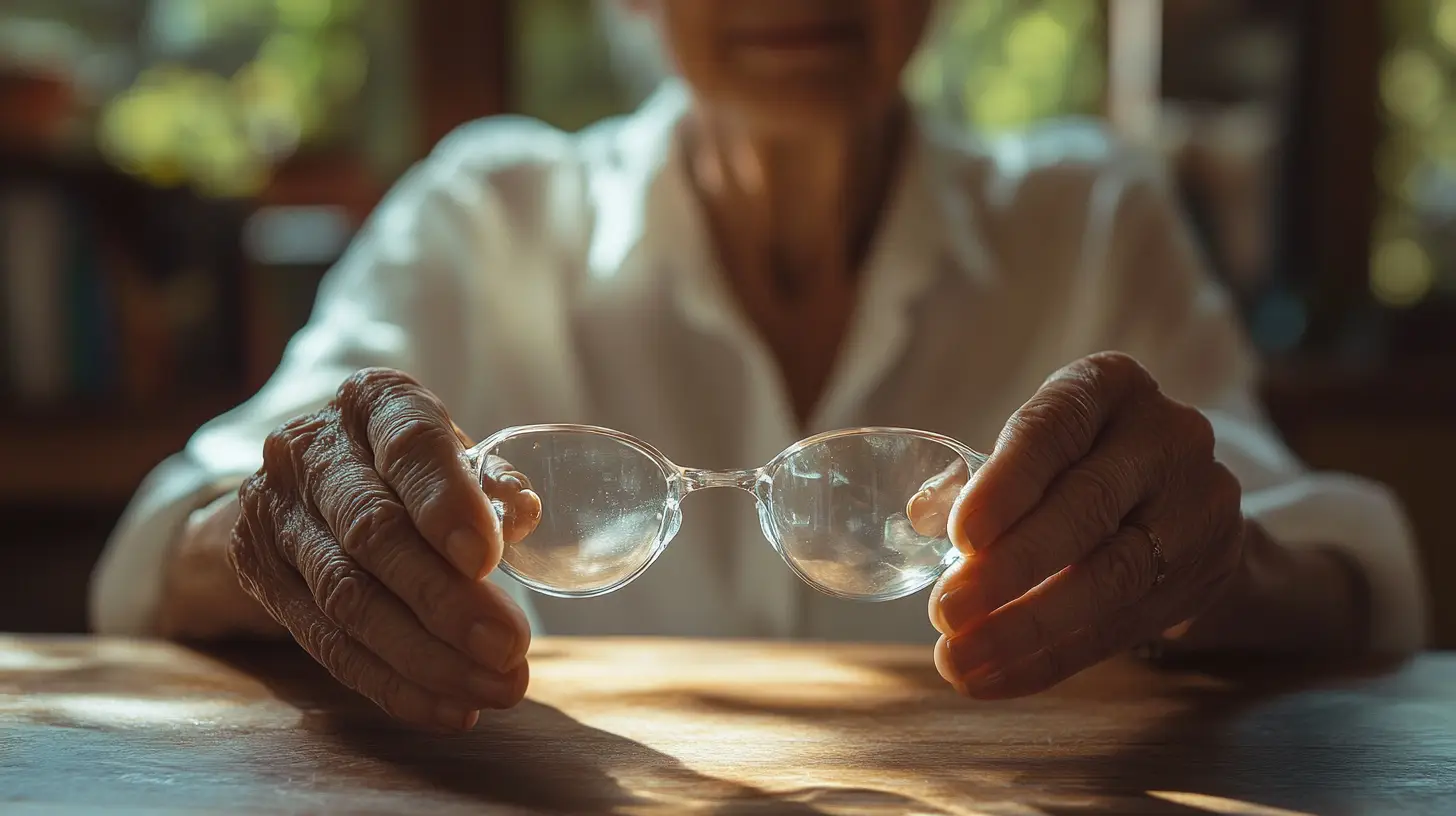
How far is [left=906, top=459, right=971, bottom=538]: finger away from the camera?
2.17 ft

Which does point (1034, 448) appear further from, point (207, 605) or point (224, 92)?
point (224, 92)

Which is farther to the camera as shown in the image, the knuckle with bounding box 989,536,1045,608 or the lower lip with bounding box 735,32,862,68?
the lower lip with bounding box 735,32,862,68

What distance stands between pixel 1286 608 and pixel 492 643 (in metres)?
0.58

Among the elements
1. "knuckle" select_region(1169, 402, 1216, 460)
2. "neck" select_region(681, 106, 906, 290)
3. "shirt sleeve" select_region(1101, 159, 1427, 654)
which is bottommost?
"knuckle" select_region(1169, 402, 1216, 460)

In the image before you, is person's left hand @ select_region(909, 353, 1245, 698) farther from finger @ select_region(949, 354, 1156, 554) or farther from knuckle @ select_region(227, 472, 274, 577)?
knuckle @ select_region(227, 472, 274, 577)

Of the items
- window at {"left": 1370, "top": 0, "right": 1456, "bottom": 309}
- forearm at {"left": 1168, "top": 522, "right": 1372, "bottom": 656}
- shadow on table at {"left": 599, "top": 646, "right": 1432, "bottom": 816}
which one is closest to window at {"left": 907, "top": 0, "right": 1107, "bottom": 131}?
window at {"left": 1370, "top": 0, "right": 1456, "bottom": 309}

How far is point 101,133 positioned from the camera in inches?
93.9

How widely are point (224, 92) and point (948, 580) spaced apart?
90.2 inches

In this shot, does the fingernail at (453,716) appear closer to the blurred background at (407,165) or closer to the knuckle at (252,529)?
the knuckle at (252,529)

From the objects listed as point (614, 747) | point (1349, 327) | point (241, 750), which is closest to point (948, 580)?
point (614, 747)

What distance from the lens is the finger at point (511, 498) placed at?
648mm

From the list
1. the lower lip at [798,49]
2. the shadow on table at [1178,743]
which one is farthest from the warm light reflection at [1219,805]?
the lower lip at [798,49]

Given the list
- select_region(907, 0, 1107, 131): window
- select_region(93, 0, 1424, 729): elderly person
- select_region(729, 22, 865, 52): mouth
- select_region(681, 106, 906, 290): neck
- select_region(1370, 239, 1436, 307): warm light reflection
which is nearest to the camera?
select_region(93, 0, 1424, 729): elderly person

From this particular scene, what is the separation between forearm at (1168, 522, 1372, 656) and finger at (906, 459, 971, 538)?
0.23 meters
